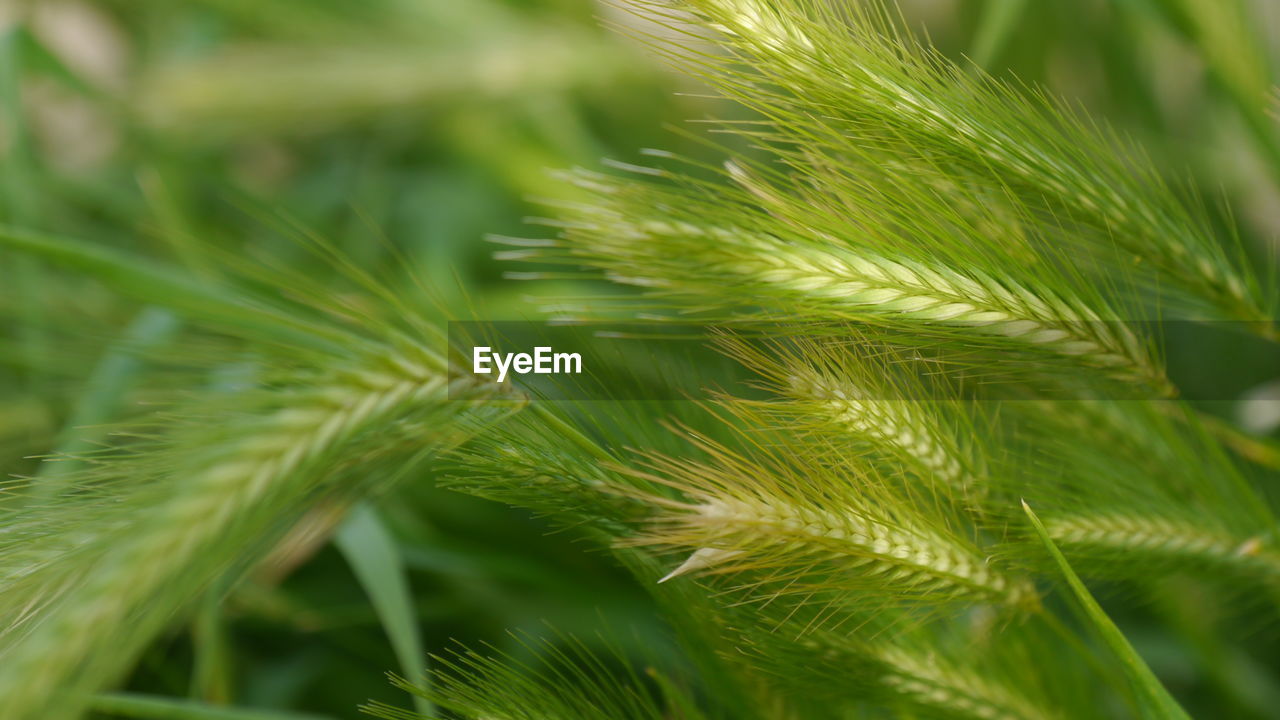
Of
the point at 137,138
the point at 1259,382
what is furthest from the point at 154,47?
the point at 1259,382

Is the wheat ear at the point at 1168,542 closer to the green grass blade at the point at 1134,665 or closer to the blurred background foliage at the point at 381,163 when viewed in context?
the green grass blade at the point at 1134,665

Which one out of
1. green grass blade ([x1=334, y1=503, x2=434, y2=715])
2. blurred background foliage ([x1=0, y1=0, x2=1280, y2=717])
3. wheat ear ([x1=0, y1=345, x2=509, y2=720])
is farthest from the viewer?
blurred background foliage ([x1=0, y1=0, x2=1280, y2=717])

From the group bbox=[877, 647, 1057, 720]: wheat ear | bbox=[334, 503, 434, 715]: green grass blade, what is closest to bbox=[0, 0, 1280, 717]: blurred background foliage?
bbox=[334, 503, 434, 715]: green grass blade

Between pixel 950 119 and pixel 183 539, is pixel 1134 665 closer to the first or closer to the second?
pixel 950 119

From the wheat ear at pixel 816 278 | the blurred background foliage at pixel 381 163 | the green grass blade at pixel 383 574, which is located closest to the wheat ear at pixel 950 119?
the wheat ear at pixel 816 278

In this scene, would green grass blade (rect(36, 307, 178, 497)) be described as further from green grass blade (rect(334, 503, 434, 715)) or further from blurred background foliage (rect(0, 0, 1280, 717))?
green grass blade (rect(334, 503, 434, 715))

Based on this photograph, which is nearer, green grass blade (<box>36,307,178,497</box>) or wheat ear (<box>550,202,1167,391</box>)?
wheat ear (<box>550,202,1167,391</box>)

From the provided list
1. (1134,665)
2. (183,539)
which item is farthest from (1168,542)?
(183,539)

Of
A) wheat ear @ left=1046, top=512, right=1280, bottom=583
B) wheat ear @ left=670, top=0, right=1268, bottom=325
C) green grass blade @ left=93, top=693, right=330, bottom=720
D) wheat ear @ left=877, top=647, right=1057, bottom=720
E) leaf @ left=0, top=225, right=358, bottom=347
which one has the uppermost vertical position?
wheat ear @ left=670, top=0, right=1268, bottom=325

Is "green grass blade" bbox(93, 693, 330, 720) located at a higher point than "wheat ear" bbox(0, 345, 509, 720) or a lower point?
lower

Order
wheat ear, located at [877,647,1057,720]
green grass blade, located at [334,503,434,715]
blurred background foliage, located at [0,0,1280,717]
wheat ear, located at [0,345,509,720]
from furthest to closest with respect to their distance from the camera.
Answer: blurred background foliage, located at [0,0,1280,717]
green grass blade, located at [334,503,434,715]
wheat ear, located at [877,647,1057,720]
wheat ear, located at [0,345,509,720]
